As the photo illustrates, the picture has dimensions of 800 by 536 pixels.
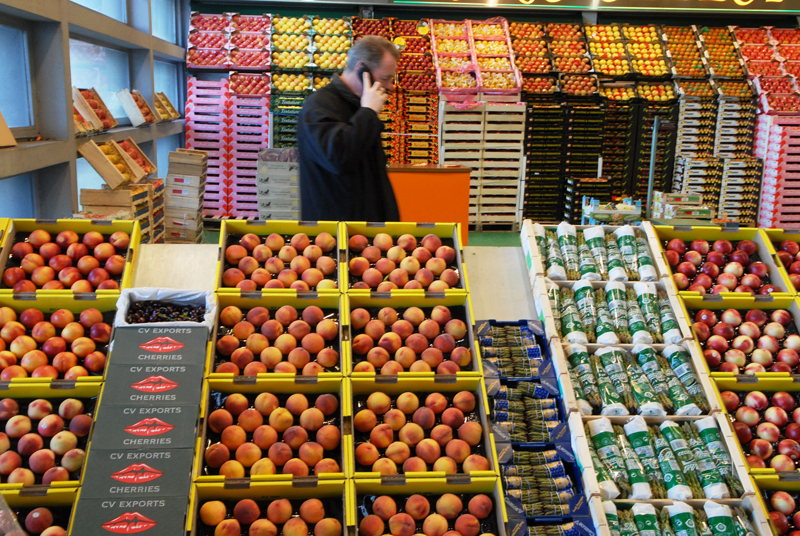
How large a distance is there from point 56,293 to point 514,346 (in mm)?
1822

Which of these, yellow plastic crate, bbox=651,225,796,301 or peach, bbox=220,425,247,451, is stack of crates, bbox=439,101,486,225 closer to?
yellow plastic crate, bbox=651,225,796,301

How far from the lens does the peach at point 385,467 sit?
1961 mm

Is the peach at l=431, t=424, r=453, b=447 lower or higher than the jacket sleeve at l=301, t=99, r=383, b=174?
lower

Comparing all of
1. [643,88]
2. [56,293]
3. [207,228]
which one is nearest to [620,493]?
[56,293]

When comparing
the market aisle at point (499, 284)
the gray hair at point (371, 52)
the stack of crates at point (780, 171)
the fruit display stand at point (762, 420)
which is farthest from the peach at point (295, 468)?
the stack of crates at point (780, 171)

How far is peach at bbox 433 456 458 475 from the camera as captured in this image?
1.98m

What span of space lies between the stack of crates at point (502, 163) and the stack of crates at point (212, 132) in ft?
12.2

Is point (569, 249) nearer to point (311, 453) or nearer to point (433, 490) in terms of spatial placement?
point (433, 490)

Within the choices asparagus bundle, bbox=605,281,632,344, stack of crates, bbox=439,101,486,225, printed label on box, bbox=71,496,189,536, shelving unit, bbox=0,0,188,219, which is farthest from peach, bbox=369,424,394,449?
stack of crates, bbox=439,101,486,225

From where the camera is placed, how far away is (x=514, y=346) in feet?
8.45

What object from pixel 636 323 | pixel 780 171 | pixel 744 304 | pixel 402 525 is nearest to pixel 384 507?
pixel 402 525

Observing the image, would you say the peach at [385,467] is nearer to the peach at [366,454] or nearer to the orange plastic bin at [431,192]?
the peach at [366,454]

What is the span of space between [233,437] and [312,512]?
37 centimetres

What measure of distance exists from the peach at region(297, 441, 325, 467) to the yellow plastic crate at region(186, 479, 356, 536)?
0.30 feet
